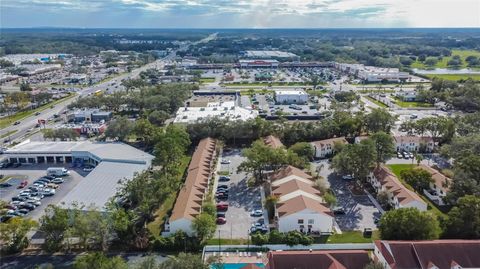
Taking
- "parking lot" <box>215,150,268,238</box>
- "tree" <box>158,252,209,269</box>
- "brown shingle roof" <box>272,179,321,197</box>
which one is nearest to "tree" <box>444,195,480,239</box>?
"brown shingle roof" <box>272,179,321,197</box>

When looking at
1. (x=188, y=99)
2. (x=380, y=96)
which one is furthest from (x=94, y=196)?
(x=380, y=96)

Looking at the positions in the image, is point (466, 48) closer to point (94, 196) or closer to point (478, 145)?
point (478, 145)

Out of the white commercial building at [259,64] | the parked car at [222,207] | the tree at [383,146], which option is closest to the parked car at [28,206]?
the parked car at [222,207]

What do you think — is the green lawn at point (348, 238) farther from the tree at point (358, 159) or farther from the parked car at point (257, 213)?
the tree at point (358, 159)

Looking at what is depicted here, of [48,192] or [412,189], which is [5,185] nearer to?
[48,192]

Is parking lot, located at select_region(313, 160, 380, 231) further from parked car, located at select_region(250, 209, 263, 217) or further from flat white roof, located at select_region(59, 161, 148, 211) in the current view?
flat white roof, located at select_region(59, 161, 148, 211)

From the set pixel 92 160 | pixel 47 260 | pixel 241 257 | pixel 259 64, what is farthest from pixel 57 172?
pixel 259 64
